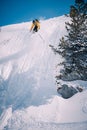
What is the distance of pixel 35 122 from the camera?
45.6ft

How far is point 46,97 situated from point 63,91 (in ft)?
6.51

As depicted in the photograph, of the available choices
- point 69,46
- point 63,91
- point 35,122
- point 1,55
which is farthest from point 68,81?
point 1,55

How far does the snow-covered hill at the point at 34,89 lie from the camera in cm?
1365

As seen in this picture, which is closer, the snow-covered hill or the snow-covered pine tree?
the snow-covered hill

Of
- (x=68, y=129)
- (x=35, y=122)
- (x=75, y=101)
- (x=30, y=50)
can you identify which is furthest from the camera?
(x=30, y=50)

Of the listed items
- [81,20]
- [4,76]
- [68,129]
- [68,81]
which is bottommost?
[68,129]

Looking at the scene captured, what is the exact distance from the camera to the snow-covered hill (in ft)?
44.8

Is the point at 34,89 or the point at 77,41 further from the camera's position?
the point at 34,89

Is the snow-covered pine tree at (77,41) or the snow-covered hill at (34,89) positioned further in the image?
the snow-covered pine tree at (77,41)

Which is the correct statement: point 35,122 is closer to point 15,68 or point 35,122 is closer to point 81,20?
point 81,20

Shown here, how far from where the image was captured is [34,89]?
21.1 metres

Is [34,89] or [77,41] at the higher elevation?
[77,41]

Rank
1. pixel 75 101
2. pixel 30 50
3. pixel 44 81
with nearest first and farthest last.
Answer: pixel 75 101
pixel 44 81
pixel 30 50

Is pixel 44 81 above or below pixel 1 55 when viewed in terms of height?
below
